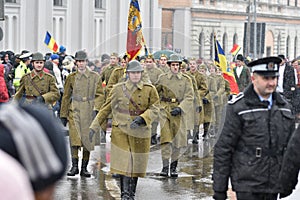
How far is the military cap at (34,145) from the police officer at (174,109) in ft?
34.4

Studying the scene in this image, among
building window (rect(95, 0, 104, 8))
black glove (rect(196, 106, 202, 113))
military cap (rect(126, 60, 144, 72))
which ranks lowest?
black glove (rect(196, 106, 202, 113))

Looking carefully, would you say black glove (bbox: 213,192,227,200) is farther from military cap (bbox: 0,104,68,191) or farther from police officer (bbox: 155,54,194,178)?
police officer (bbox: 155,54,194,178)

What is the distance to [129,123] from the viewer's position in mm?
9703

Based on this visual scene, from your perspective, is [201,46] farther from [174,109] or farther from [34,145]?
[34,145]

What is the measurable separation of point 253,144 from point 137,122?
365 cm

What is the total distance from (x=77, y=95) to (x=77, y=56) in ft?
1.64

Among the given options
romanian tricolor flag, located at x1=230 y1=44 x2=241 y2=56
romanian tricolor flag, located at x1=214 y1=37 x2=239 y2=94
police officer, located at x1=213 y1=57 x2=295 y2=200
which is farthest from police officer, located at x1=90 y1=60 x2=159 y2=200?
romanian tricolor flag, located at x1=230 y1=44 x2=241 y2=56

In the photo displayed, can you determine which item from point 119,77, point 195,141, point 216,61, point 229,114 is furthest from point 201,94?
point 229,114

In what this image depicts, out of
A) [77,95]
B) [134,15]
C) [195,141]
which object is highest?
[134,15]

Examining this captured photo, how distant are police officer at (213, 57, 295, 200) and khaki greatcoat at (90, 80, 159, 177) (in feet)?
11.8

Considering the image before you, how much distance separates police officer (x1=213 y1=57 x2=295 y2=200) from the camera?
6.04 metres

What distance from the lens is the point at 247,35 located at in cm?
3198

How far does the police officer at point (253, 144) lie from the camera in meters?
6.04

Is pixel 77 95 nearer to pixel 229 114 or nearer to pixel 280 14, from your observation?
pixel 229 114
